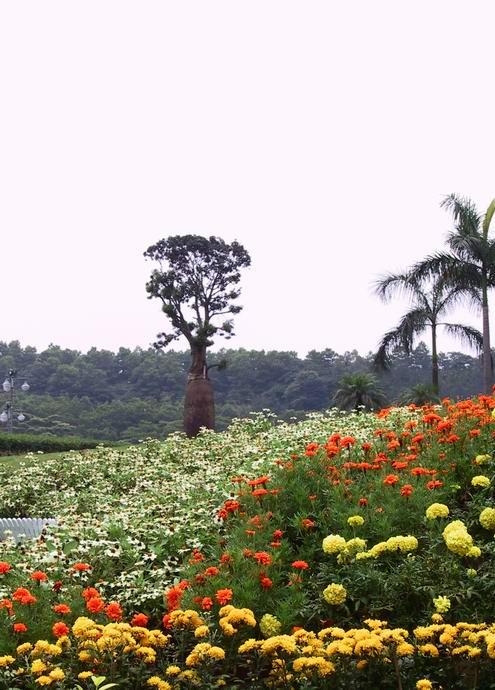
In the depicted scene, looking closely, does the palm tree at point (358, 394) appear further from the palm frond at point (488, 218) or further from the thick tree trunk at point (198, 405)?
the palm frond at point (488, 218)

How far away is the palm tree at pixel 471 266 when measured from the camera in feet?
56.4

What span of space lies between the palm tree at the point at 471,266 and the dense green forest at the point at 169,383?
13.1 metres

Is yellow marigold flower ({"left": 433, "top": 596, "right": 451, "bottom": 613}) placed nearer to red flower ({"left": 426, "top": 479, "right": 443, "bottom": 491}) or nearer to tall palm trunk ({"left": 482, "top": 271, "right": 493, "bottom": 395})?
red flower ({"left": 426, "top": 479, "right": 443, "bottom": 491})

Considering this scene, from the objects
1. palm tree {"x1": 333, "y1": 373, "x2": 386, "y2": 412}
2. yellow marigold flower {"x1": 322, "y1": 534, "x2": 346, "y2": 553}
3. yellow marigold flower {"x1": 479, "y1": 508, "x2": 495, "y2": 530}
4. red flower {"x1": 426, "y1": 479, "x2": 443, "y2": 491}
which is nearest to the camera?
yellow marigold flower {"x1": 322, "y1": 534, "x2": 346, "y2": 553}

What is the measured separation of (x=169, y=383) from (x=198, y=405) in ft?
56.6

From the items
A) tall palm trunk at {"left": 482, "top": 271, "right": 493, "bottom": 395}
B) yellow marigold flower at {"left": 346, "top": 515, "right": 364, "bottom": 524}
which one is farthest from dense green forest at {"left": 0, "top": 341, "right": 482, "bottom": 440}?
yellow marigold flower at {"left": 346, "top": 515, "right": 364, "bottom": 524}

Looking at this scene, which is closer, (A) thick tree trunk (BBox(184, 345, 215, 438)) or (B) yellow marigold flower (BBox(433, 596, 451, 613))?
(B) yellow marigold flower (BBox(433, 596, 451, 613))

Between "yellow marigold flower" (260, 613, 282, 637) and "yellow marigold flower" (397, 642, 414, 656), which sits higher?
"yellow marigold flower" (397, 642, 414, 656)

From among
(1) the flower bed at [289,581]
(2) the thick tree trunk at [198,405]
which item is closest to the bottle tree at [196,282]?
(2) the thick tree trunk at [198,405]

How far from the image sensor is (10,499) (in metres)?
10.3

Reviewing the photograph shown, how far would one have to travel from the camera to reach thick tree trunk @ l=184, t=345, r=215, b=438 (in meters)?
17.8

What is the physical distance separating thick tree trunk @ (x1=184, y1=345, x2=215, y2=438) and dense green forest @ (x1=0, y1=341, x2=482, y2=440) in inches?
443

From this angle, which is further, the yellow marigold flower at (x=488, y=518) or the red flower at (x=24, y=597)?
the yellow marigold flower at (x=488, y=518)

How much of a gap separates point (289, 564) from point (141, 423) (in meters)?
25.3
